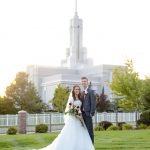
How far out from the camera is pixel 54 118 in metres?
41.9

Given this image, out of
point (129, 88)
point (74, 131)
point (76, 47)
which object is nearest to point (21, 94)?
point (129, 88)

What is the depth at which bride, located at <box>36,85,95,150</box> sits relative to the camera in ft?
34.8

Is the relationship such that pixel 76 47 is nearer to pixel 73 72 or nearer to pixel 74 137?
pixel 73 72

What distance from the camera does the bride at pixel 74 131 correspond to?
34.8 feet

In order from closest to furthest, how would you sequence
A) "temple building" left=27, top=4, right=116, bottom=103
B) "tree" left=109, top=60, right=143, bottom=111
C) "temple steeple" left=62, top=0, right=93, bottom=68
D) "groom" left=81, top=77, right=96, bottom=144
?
"groom" left=81, top=77, right=96, bottom=144, "tree" left=109, top=60, right=143, bottom=111, "temple building" left=27, top=4, right=116, bottom=103, "temple steeple" left=62, top=0, right=93, bottom=68

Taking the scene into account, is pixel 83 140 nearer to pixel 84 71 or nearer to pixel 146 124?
pixel 146 124

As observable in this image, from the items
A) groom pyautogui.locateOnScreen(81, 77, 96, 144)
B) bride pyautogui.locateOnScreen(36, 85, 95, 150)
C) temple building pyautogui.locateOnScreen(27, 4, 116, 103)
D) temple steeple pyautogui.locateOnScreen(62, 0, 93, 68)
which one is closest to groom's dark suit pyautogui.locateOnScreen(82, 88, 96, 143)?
groom pyautogui.locateOnScreen(81, 77, 96, 144)

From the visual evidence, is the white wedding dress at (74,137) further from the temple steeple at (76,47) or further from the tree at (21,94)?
the temple steeple at (76,47)

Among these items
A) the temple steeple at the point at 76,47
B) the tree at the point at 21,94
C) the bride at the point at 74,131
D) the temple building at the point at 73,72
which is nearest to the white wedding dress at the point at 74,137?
the bride at the point at 74,131

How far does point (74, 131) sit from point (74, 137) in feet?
0.48

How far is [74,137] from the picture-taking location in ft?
35.1

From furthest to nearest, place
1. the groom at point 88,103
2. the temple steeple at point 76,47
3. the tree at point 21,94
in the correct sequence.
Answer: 1. the temple steeple at point 76,47
2. the tree at point 21,94
3. the groom at point 88,103

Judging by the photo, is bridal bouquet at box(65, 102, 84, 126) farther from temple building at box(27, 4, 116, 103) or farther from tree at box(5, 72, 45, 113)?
temple building at box(27, 4, 116, 103)

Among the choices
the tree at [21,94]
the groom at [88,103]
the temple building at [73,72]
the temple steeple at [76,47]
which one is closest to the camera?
the groom at [88,103]
